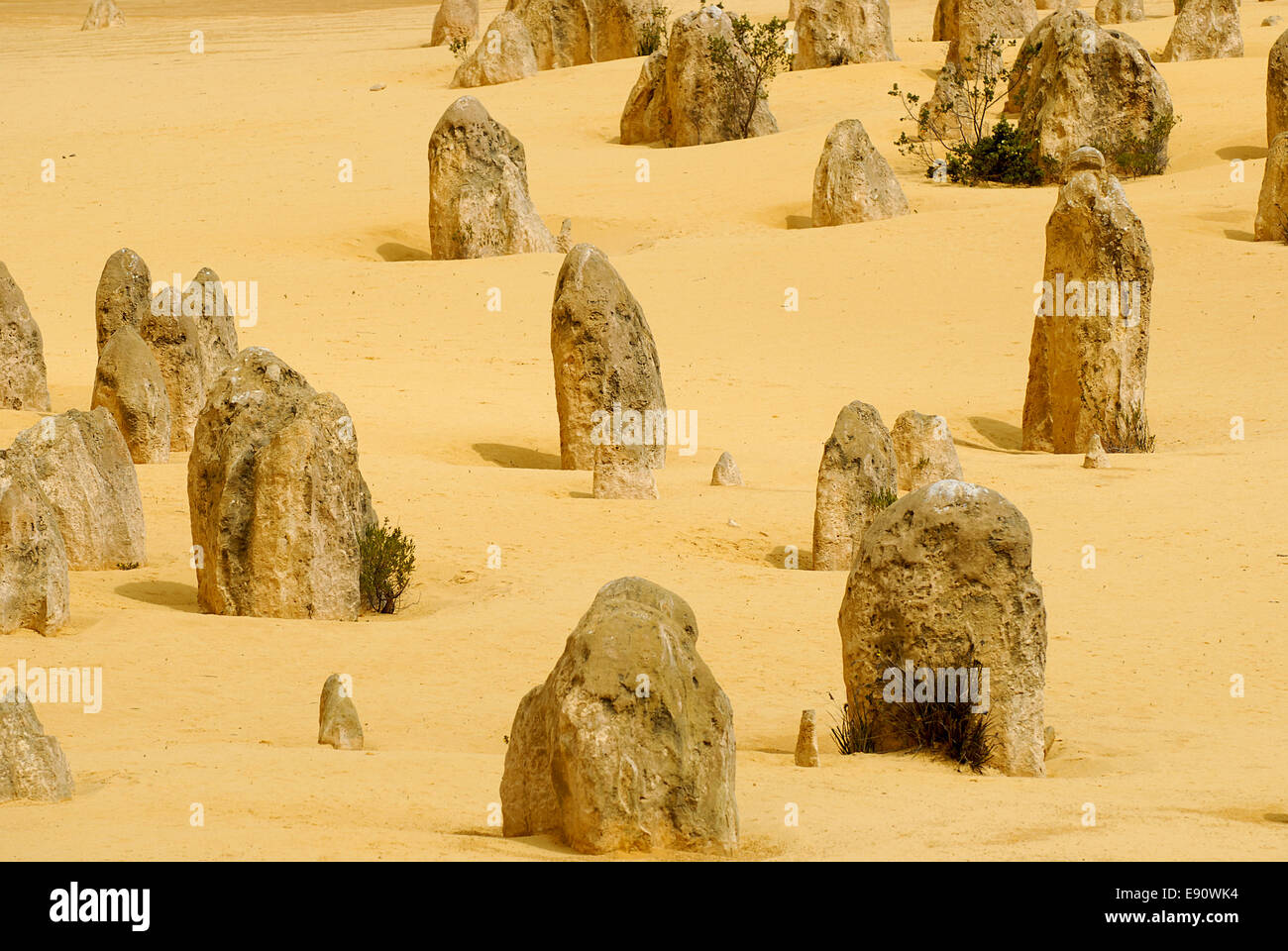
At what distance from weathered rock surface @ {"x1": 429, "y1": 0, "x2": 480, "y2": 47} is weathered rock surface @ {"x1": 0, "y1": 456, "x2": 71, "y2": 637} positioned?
116 ft

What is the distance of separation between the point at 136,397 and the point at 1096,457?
7634 mm

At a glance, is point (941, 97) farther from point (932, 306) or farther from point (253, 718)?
point (253, 718)

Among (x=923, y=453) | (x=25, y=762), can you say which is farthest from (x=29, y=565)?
(x=923, y=453)

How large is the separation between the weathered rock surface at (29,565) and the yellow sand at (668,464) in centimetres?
36

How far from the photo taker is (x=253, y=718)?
8523 millimetres

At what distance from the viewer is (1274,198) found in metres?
23.0

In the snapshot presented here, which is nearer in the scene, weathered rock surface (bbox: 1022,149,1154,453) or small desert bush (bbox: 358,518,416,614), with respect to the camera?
small desert bush (bbox: 358,518,416,614)

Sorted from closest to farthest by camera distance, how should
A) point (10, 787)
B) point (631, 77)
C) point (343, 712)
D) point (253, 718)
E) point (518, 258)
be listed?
1. point (10, 787)
2. point (343, 712)
3. point (253, 718)
4. point (518, 258)
5. point (631, 77)

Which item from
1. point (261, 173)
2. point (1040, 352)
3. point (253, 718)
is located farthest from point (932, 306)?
point (253, 718)

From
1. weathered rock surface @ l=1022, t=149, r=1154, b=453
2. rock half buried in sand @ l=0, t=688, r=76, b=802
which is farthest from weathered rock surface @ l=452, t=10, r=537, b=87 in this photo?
rock half buried in sand @ l=0, t=688, r=76, b=802

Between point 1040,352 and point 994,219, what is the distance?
8.08 m

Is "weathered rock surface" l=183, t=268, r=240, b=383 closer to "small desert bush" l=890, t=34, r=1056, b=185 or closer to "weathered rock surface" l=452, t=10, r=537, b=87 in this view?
"small desert bush" l=890, t=34, r=1056, b=185

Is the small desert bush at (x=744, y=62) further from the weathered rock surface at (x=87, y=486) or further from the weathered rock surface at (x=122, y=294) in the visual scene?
the weathered rock surface at (x=87, y=486)

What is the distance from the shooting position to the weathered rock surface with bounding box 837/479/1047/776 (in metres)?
8.10
